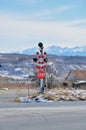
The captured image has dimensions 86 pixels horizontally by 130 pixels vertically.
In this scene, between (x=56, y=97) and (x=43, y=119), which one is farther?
(x=56, y=97)

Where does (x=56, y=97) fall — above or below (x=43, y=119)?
below

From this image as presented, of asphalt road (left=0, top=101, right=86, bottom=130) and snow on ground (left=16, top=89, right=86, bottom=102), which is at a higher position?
asphalt road (left=0, top=101, right=86, bottom=130)

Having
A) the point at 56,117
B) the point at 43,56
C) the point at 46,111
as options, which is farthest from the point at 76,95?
the point at 56,117

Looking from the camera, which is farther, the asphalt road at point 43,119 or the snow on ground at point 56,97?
the snow on ground at point 56,97

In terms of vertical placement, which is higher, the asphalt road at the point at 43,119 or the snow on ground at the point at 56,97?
the asphalt road at the point at 43,119

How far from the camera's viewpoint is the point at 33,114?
53.1 feet

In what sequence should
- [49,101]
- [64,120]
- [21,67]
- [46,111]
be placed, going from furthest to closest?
[21,67], [49,101], [46,111], [64,120]

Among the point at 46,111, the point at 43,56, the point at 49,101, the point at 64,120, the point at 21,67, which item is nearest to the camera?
the point at 64,120

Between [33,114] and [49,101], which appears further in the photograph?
[49,101]

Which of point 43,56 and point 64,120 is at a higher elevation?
point 43,56

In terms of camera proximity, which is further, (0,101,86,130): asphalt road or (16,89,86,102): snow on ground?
(16,89,86,102): snow on ground

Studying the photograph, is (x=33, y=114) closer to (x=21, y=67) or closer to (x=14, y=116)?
(x=14, y=116)

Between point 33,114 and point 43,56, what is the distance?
11395 mm

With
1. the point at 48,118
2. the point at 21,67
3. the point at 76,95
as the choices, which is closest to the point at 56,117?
the point at 48,118
